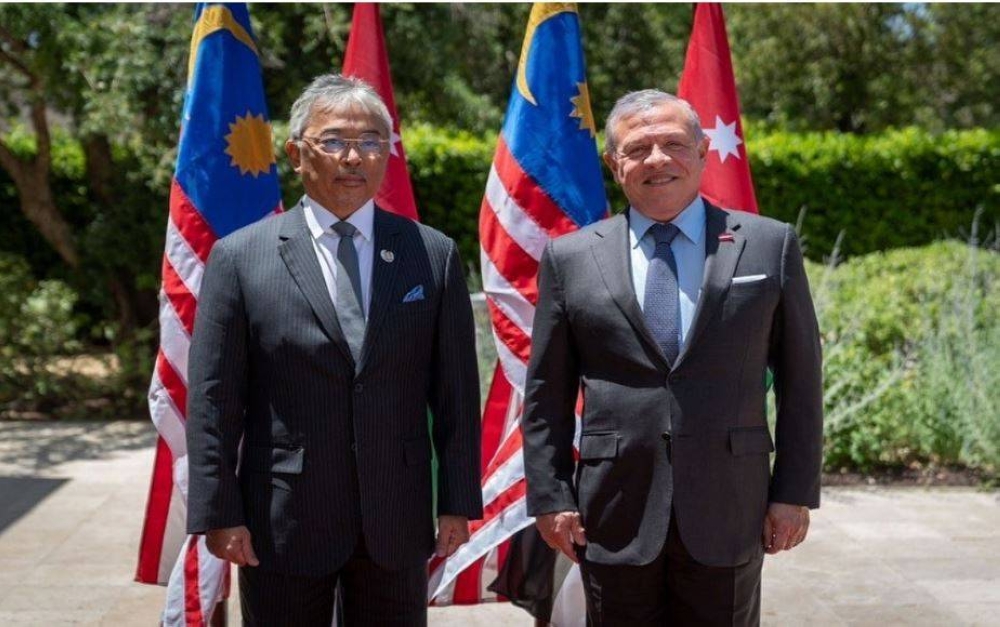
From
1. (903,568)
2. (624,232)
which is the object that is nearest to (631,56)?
(903,568)

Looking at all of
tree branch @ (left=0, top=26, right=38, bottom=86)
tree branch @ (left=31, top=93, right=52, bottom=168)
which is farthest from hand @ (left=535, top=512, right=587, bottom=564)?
tree branch @ (left=31, top=93, right=52, bottom=168)

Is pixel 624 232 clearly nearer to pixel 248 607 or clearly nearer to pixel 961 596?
pixel 248 607

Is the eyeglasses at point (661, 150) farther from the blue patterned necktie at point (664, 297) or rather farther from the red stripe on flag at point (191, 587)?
the red stripe on flag at point (191, 587)

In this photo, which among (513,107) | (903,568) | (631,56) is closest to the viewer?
(513,107)

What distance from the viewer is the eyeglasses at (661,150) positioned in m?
2.86

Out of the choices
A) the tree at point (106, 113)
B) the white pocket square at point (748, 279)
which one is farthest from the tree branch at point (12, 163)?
the white pocket square at point (748, 279)

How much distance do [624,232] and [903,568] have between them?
10.6 feet

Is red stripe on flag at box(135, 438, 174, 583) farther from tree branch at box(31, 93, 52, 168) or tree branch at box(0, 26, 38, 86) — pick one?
tree branch at box(31, 93, 52, 168)

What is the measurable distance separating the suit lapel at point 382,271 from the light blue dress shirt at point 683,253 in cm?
56

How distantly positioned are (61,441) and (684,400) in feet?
21.4

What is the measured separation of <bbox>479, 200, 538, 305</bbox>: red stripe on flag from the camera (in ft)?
14.8

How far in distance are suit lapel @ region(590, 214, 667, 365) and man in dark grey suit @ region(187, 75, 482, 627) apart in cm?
38

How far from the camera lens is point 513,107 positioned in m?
4.65

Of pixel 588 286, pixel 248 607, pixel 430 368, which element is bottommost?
pixel 248 607
